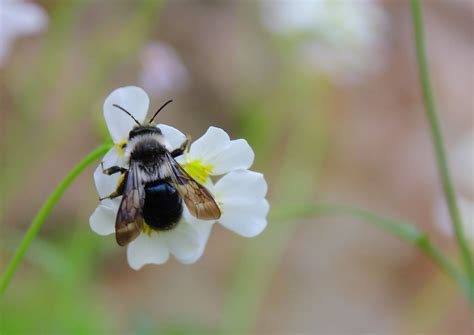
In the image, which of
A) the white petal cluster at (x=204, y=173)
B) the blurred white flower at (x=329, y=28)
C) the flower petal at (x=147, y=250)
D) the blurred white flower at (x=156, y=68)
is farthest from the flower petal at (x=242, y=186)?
the blurred white flower at (x=329, y=28)

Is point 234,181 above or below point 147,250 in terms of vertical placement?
above

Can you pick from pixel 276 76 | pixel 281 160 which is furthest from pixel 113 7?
pixel 281 160

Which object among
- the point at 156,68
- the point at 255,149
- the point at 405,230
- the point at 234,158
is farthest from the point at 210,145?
the point at 255,149

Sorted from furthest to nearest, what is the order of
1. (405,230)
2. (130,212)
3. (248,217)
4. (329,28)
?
(329,28) < (405,230) < (248,217) < (130,212)

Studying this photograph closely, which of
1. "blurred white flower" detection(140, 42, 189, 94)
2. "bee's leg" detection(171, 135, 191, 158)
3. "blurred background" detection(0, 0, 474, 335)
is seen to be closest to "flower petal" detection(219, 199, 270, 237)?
"bee's leg" detection(171, 135, 191, 158)

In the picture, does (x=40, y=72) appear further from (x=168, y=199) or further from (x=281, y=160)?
(x=281, y=160)

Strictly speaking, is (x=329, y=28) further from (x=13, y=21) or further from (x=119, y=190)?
(x=119, y=190)

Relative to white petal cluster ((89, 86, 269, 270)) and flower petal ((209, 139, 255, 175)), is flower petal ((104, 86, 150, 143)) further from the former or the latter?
flower petal ((209, 139, 255, 175))
